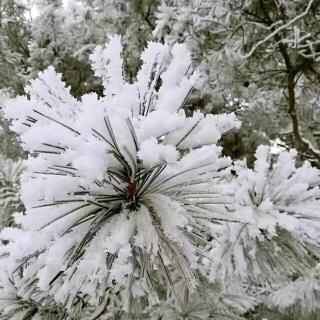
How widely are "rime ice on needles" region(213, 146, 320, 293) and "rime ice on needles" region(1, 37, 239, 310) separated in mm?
296

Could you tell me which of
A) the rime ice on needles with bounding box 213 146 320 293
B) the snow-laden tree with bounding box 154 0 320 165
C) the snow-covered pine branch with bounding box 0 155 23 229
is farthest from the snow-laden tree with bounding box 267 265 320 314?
the snow-covered pine branch with bounding box 0 155 23 229

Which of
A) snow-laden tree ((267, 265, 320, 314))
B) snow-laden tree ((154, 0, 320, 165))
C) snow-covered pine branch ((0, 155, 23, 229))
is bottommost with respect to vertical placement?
snow-laden tree ((267, 265, 320, 314))

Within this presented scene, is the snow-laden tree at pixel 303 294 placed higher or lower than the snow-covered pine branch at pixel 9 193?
lower

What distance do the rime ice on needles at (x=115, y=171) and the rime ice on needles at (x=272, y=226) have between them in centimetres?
30

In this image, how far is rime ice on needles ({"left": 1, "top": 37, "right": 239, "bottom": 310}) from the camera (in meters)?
0.59

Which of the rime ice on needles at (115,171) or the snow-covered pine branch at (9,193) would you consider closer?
the rime ice on needles at (115,171)

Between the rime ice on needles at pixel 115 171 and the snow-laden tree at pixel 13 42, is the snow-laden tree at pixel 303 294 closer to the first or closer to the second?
the rime ice on needles at pixel 115 171

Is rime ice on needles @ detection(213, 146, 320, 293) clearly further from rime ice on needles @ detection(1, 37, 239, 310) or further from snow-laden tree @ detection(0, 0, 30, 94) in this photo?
snow-laden tree @ detection(0, 0, 30, 94)

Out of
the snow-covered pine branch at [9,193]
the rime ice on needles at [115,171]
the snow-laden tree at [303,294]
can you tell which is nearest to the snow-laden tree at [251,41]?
the snow-laden tree at [303,294]

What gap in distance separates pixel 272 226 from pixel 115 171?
444mm

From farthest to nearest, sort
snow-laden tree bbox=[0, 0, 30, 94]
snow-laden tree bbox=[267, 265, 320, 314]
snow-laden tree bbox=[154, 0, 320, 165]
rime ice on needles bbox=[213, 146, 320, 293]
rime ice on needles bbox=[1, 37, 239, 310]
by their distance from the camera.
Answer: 1. snow-laden tree bbox=[0, 0, 30, 94]
2. snow-laden tree bbox=[154, 0, 320, 165]
3. snow-laden tree bbox=[267, 265, 320, 314]
4. rime ice on needles bbox=[213, 146, 320, 293]
5. rime ice on needles bbox=[1, 37, 239, 310]

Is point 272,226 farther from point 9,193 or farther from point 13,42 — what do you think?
point 13,42

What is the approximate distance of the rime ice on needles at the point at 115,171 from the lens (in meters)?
0.59

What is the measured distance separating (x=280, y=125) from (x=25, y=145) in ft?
17.0
